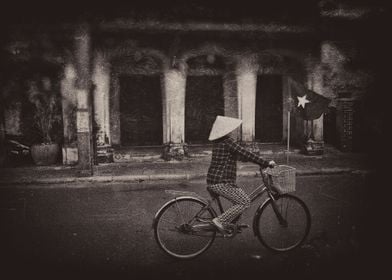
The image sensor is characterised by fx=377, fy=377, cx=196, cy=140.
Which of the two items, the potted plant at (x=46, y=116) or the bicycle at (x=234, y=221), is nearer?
the bicycle at (x=234, y=221)

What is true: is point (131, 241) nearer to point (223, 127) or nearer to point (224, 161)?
point (224, 161)

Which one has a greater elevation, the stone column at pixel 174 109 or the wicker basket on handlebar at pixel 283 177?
the stone column at pixel 174 109

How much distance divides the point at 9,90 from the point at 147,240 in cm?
958

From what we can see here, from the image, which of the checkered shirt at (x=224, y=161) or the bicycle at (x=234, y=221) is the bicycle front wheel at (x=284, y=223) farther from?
the checkered shirt at (x=224, y=161)

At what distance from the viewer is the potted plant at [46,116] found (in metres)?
12.5

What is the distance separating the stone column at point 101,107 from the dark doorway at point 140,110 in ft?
3.65

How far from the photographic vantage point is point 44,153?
12352 mm

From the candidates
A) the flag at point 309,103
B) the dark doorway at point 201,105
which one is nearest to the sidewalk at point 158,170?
the dark doorway at point 201,105

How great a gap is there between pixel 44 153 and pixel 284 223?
953 cm

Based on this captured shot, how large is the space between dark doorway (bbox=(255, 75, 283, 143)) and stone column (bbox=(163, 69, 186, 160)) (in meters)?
3.23

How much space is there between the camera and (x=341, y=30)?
13.6 metres

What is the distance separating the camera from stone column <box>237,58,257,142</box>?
1348 centimetres

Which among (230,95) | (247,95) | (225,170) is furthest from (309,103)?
(230,95)

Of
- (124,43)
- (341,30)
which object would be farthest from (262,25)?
(124,43)
